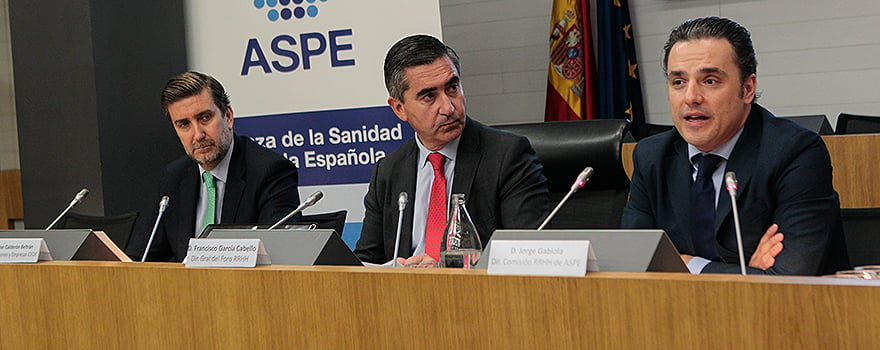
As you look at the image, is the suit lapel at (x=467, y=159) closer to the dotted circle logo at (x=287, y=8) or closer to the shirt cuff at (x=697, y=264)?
the shirt cuff at (x=697, y=264)

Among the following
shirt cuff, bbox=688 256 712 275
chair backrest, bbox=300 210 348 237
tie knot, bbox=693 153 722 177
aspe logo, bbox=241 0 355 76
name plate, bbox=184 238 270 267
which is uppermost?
aspe logo, bbox=241 0 355 76

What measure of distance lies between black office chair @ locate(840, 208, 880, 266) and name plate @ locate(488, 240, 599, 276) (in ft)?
3.59

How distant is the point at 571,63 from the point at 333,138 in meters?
2.01

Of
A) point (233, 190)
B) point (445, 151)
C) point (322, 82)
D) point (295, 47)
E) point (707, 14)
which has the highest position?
point (707, 14)

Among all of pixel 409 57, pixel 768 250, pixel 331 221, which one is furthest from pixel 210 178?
pixel 768 250

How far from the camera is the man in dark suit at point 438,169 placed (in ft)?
8.25

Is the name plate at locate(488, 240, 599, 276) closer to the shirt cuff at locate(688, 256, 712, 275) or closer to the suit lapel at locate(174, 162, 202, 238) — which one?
the shirt cuff at locate(688, 256, 712, 275)

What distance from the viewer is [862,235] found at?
2154 mm

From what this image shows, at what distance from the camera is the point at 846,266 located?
206cm

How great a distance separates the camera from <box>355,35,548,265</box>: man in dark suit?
2516 millimetres

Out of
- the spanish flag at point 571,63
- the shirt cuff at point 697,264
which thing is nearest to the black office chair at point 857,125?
the spanish flag at point 571,63

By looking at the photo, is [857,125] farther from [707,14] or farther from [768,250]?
[768,250]

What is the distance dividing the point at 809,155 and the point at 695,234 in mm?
288

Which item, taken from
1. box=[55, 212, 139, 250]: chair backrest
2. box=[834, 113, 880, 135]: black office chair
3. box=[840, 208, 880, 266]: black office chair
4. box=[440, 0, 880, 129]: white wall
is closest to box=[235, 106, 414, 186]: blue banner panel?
box=[55, 212, 139, 250]: chair backrest
